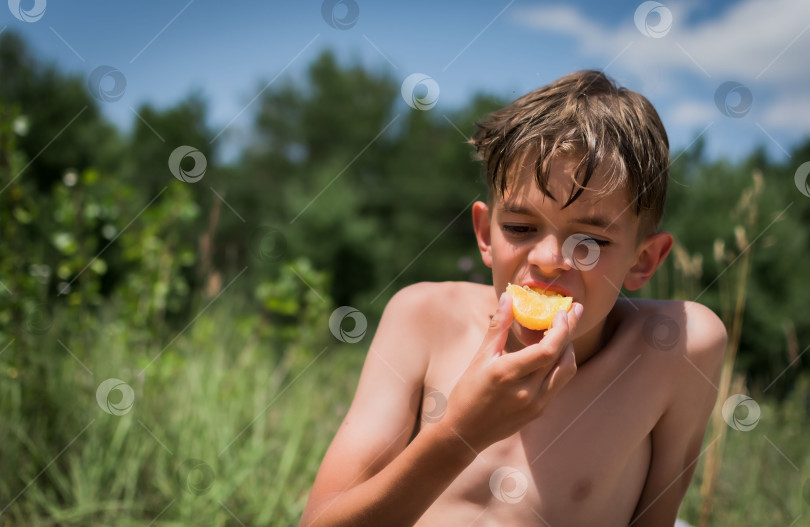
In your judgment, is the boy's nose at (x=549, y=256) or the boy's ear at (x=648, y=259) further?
the boy's ear at (x=648, y=259)

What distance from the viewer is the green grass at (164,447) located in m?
2.96

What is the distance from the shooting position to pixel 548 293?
1570 mm

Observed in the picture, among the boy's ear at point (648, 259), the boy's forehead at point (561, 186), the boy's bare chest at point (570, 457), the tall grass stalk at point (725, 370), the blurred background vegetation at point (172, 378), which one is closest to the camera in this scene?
the boy's forehead at point (561, 186)

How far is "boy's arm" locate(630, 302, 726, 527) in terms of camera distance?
1.91 metres

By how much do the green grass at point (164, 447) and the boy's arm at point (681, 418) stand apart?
63.4 inches

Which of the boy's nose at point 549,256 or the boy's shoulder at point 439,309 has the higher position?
the boy's nose at point 549,256

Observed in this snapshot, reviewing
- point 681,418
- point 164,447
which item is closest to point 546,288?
point 681,418

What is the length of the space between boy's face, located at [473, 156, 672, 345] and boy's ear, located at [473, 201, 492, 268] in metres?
0.12

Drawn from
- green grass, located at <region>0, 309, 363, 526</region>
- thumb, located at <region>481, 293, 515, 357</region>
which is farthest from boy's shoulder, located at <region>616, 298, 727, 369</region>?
green grass, located at <region>0, 309, 363, 526</region>

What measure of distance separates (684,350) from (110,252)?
10.1 meters

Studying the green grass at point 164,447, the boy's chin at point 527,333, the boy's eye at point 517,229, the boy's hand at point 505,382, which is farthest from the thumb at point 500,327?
the green grass at point 164,447

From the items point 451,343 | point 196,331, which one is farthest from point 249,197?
point 451,343

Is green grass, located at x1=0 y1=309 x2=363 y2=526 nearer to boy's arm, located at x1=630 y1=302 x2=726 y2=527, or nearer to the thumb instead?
boy's arm, located at x1=630 y1=302 x2=726 y2=527

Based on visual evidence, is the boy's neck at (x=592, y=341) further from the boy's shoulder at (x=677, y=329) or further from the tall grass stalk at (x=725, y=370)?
the tall grass stalk at (x=725, y=370)
